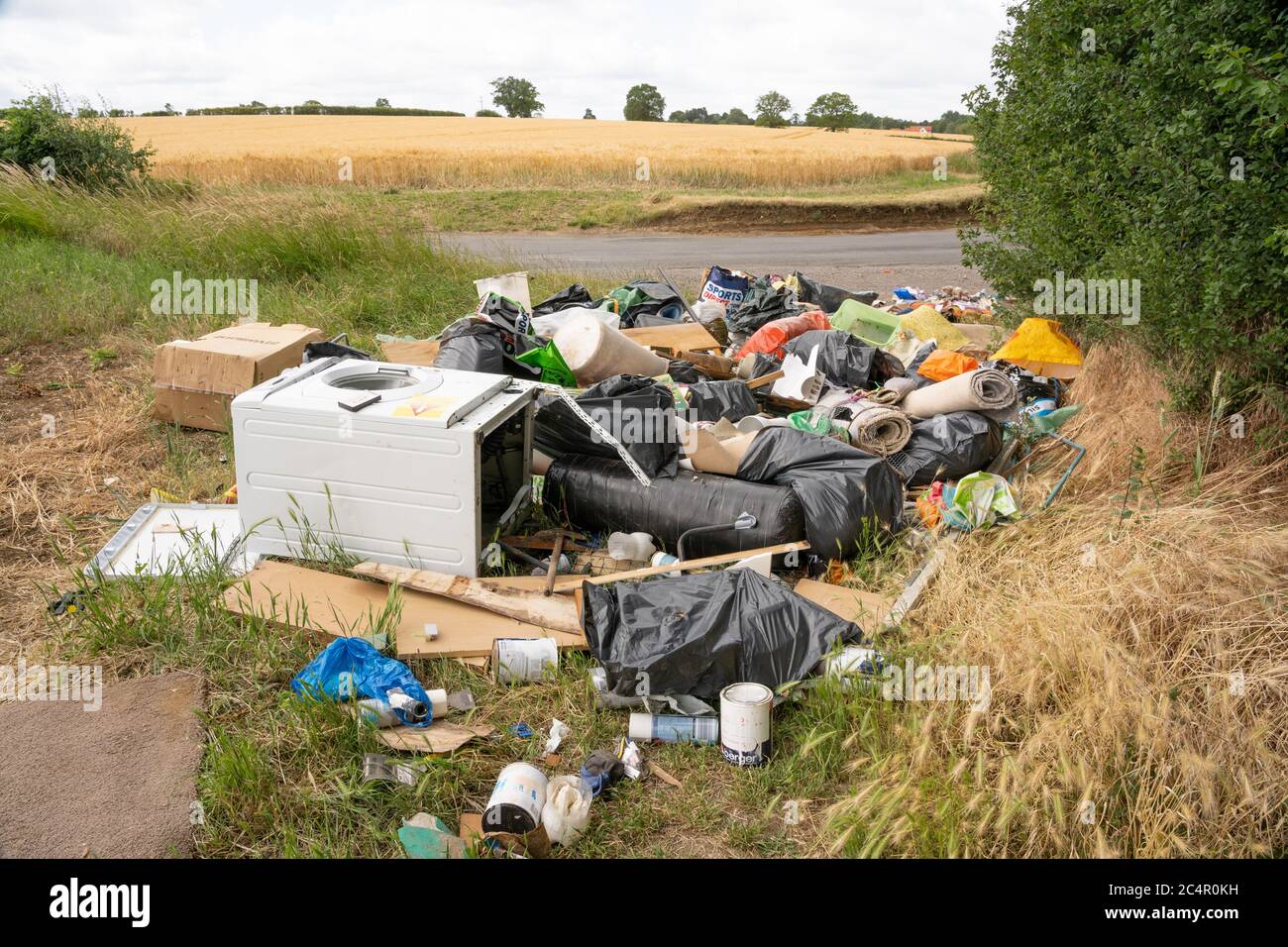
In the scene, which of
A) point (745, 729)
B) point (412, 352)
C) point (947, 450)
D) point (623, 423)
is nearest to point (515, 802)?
point (745, 729)

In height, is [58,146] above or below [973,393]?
above

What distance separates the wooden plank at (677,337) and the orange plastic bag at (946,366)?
1.57 meters

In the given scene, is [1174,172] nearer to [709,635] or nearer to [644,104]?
[709,635]

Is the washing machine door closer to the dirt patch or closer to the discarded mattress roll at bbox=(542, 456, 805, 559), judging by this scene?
the discarded mattress roll at bbox=(542, 456, 805, 559)

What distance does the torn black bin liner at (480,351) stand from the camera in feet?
16.4

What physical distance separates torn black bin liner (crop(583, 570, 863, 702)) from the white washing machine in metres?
0.71

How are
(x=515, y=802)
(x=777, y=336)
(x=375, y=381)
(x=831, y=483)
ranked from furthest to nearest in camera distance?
(x=777, y=336) → (x=375, y=381) → (x=831, y=483) → (x=515, y=802)

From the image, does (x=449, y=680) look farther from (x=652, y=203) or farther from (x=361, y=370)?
(x=652, y=203)

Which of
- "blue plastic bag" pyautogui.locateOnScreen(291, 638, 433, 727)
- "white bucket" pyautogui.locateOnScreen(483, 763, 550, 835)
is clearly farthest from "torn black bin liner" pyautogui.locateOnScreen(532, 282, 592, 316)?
"white bucket" pyautogui.locateOnScreen(483, 763, 550, 835)

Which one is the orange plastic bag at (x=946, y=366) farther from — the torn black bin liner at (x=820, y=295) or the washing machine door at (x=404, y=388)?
the washing machine door at (x=404, y=388)

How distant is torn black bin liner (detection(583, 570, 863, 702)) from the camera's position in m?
3.11

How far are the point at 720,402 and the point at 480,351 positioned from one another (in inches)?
52.9

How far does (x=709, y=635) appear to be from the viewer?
313 centimetres

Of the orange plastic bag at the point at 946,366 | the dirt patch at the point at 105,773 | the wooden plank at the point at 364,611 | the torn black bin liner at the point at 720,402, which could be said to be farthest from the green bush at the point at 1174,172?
the dirt patch at the point at 105,773
